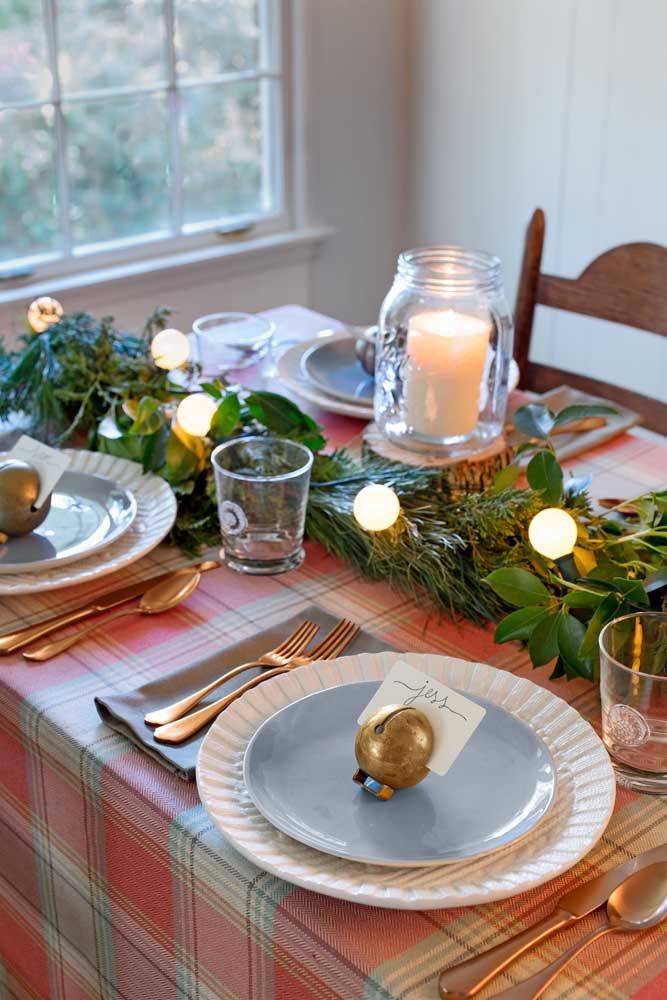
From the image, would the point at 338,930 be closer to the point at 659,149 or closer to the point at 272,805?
the point at 272,805

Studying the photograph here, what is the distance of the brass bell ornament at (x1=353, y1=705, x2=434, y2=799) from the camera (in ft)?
2.30

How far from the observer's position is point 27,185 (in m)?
2.18

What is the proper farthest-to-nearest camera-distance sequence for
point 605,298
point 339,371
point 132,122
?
point 132,122, point 605,298, point 339,371

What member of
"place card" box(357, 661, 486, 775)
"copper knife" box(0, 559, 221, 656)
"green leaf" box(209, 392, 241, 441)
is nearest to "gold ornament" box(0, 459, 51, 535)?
"copper knife" box(0, 559, 221, 656)

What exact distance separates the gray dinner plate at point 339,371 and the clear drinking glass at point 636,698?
2.02 ft

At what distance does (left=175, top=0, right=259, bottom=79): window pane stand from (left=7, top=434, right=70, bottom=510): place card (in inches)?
58.8

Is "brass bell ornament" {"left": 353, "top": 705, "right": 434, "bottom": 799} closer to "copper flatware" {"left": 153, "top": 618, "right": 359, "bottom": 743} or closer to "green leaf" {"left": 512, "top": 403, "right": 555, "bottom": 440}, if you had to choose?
"copper flatware" {"left": 153, "top": 618, "right": 359, "bottom": 743}

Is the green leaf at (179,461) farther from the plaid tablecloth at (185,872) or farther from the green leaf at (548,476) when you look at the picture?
the green leaf at (548,476)

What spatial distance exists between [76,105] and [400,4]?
82 cm

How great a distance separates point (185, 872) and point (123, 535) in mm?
401

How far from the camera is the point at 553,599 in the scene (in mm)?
869

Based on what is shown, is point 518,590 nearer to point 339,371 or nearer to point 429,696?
point 429,696

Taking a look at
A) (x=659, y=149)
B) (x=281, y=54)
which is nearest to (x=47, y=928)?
(x=659, y=149)

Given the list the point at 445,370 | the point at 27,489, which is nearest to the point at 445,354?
the point at 445,370
